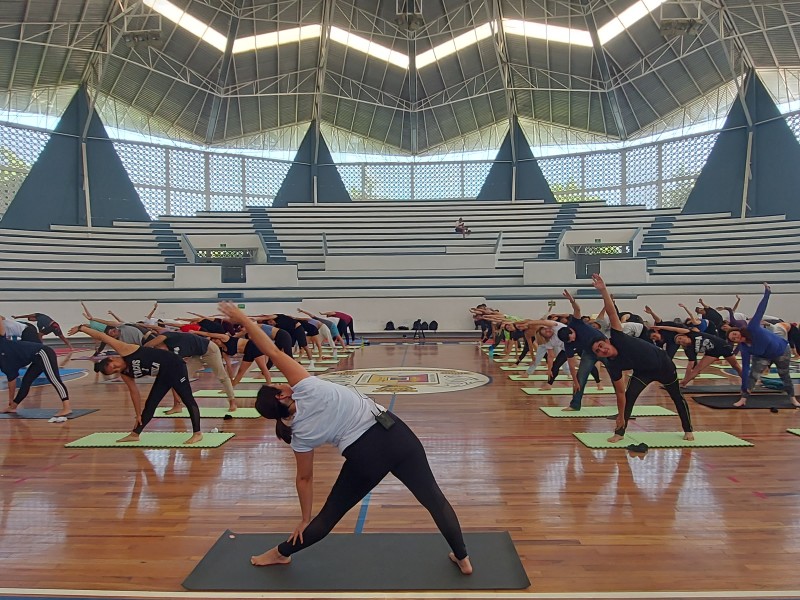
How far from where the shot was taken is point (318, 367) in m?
12.1

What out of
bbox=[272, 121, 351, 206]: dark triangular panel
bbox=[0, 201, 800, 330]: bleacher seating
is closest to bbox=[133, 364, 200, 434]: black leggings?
bbox=[0, 201, 800, 330]: bleacher seating

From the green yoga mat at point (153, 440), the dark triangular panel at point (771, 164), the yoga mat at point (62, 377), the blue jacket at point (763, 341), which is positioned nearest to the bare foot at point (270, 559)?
the green yoga mat at point (153, 440)

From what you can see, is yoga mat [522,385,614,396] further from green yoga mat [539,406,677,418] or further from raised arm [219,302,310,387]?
raised arm [219,302,310,387]

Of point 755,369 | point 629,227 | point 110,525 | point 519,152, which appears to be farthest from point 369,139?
point 110,525

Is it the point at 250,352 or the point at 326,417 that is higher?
the point at 326,417

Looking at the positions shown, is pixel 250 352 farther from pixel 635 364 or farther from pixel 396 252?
pixel 396 252

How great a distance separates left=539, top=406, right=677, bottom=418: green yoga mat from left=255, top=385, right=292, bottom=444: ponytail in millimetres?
4951

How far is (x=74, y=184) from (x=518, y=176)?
2081 cm

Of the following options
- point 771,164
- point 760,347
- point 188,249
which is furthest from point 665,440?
point 771,164

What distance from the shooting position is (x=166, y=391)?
19.4 feet

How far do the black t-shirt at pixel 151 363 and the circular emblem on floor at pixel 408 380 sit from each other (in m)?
3.55

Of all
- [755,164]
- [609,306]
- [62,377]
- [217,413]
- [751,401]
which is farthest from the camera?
[755,164]

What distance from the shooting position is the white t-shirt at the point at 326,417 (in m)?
2.96

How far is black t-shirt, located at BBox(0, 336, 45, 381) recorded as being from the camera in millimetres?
7336
